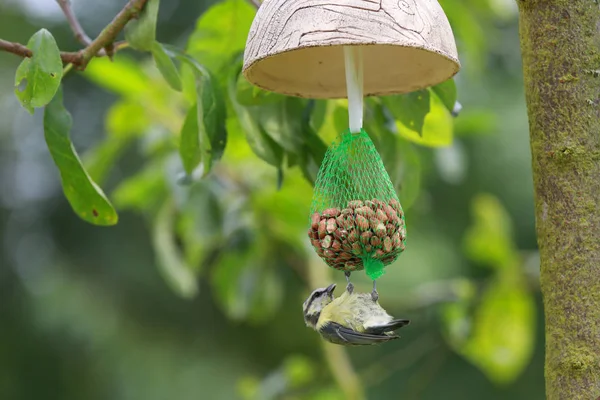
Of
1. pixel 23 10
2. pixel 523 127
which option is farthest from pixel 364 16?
pixel 23 10

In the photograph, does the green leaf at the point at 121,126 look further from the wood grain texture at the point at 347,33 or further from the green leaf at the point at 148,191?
the wood grain texture at the point at 347,33

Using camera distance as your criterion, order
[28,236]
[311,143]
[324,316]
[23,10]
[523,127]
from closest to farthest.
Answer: [324,316], [311,143], [523,127], [23,10], [28,236]

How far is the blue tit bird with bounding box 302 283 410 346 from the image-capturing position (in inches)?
35.4

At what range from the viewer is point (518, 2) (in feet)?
3.19

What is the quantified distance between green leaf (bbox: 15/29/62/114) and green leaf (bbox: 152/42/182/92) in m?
0.15

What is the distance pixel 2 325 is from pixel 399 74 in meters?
3.54

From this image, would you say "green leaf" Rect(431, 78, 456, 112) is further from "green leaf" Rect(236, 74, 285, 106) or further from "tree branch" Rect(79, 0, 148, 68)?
"tree branch" Rect(79, 0, 148, 68)

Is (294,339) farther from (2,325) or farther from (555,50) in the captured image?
(555,50)

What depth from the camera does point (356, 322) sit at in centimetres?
92

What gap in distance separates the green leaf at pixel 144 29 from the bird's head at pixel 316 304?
0.40 metres

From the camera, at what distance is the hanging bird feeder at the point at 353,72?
33.5 inches

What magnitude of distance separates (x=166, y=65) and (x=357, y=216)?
13.9 inches

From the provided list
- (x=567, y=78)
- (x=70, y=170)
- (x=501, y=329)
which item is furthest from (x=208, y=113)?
(x=501, y=329)

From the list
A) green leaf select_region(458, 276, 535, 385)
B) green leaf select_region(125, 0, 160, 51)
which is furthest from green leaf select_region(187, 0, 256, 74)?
green leaf select_region(458, 276, 535, 385)
